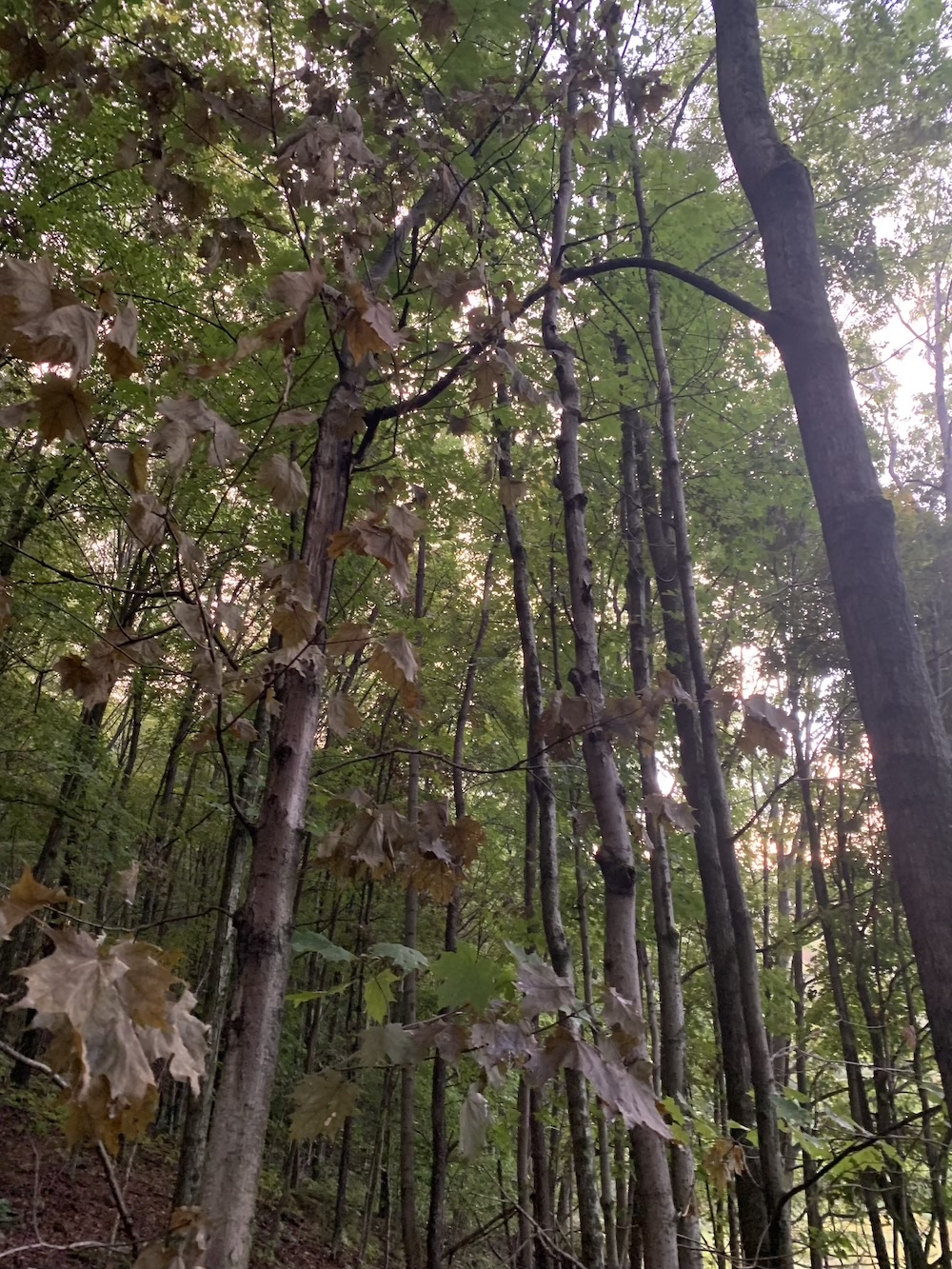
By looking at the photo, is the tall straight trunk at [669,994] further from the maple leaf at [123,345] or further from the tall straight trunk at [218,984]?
the tall straight trunk at [218,984]

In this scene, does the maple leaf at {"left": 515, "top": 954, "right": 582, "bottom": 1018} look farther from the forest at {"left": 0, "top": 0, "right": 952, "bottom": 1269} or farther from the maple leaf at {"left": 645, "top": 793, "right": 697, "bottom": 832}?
the maple leaf at {"left": 645, "top": 793, "right": 697, "bottom": 832}

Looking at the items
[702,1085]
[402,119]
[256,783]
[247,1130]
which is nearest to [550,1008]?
[247,1130]

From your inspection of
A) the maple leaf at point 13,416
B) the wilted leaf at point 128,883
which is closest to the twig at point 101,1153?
the wilted leaf at point 128,883

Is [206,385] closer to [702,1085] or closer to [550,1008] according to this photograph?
[550,1008]

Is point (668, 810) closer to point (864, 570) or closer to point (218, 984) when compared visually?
point (864, 570)

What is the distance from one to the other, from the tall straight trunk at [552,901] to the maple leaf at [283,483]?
106 centimetres

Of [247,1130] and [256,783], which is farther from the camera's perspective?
[256,783]

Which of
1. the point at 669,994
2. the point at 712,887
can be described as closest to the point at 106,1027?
the point at 669,994

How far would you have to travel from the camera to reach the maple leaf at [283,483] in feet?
6.08

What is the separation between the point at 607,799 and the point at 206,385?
3.17 m

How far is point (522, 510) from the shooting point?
8.18 m

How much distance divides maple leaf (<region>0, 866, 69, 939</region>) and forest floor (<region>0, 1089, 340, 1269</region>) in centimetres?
659

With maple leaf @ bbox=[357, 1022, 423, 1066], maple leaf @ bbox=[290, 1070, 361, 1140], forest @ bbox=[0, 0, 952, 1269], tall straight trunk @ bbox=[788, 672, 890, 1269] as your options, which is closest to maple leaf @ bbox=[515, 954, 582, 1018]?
forest @ bbox=[0, 0, 952, 1269]

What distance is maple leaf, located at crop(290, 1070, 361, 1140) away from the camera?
1729 mm
